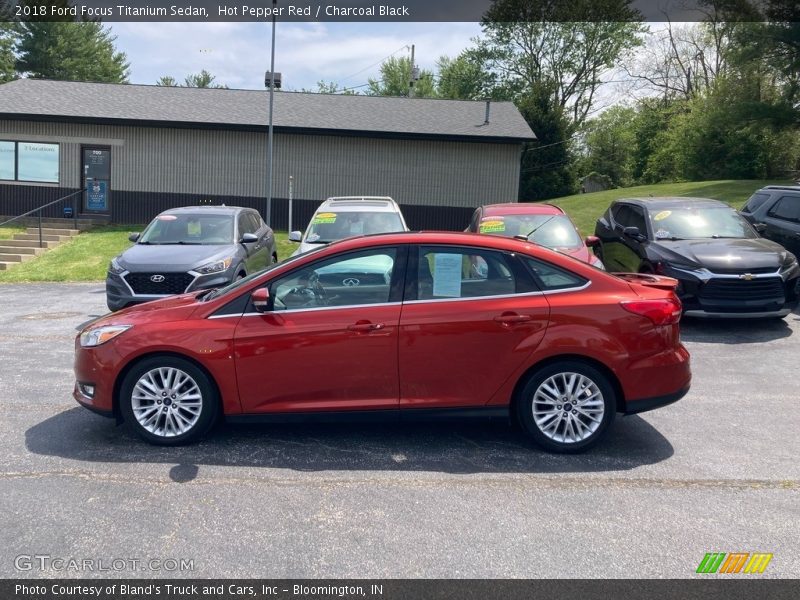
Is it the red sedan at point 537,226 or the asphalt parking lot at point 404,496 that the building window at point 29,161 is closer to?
the red sedan at point 537,226

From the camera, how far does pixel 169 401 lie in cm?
557

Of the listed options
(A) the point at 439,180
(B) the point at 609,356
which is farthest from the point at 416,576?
(A) the point at 439,180

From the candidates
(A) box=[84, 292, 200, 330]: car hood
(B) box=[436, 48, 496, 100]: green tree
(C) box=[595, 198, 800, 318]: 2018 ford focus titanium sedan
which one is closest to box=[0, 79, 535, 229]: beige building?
(C) box=[595, 198, 800, 318]: 2018 ford focus titanium sedan

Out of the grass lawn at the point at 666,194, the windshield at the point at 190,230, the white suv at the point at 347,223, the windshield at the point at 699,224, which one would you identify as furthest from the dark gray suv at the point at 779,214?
the grass lawn at the point at 666,194

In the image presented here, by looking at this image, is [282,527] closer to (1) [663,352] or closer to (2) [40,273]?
(1) [663,352]

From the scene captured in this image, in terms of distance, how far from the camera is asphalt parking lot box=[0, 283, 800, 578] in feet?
13.1

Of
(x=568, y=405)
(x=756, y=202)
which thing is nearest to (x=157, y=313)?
(x=568, y=405)

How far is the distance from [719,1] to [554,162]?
1052cm

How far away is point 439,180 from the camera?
23.4 metres

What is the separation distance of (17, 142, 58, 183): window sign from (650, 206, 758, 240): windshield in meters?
18.8

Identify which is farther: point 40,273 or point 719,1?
point 719,1

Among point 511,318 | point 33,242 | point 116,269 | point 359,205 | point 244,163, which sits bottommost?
point 33,242

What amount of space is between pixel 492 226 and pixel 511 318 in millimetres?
6310

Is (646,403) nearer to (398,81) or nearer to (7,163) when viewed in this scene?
(7,163)
